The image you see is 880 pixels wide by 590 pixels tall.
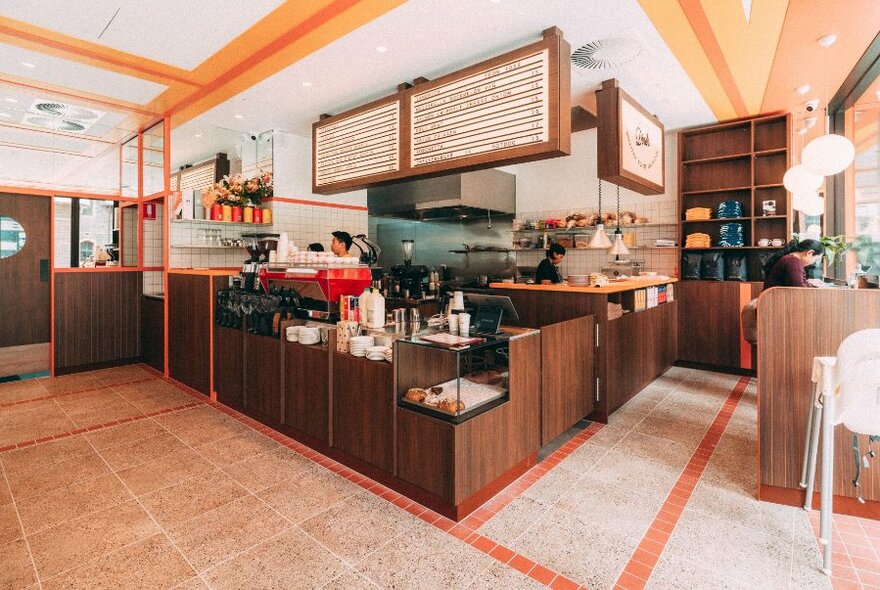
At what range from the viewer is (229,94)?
16.4ft

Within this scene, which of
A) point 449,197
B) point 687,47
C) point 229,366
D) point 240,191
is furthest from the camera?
point 449,197

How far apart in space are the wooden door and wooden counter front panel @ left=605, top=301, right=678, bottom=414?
6.95 metres

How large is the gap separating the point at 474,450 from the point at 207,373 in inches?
140

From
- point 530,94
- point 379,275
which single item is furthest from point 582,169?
point 530,94

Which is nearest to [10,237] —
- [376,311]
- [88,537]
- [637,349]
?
[88,537]

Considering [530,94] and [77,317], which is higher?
[530,94]

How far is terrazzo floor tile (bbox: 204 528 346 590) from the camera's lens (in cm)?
218

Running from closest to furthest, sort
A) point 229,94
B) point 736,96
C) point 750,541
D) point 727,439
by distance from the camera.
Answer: point 750,541 < point 727,439 < point 229,94 < point 736,96

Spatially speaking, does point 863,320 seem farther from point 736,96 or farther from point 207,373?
point 207,373

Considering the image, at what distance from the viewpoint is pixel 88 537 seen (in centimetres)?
256

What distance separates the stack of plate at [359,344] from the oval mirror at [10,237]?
5446 mm

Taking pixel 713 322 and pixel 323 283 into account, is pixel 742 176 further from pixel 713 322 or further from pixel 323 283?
pixel 323 283

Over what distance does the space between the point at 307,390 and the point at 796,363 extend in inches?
131

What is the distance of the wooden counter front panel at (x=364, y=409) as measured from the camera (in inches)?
119
